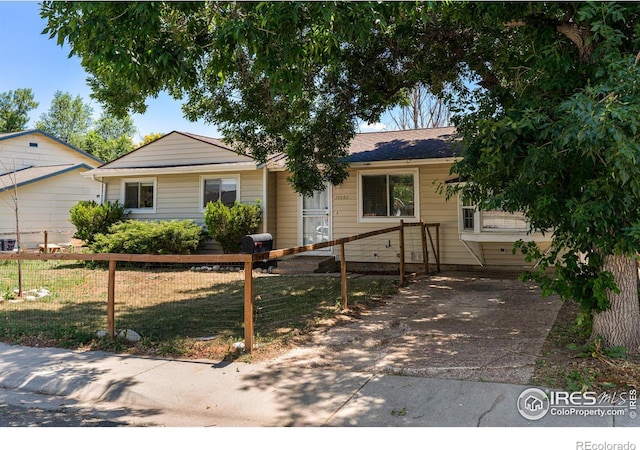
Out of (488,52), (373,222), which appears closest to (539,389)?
(488,52)

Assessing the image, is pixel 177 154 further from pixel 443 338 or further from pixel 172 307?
pixel 443 338

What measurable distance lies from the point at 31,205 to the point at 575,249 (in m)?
20.2

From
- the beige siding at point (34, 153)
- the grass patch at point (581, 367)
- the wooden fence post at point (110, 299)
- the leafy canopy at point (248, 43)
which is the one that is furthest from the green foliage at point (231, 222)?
the beige siding at point (34, 153)

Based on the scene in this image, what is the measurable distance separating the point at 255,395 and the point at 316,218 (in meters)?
8.98

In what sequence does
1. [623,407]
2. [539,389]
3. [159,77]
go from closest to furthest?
[623,407] → [539,389] → [159,77]

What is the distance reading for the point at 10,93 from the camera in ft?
129

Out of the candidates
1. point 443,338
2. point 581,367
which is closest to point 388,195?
point 443,338

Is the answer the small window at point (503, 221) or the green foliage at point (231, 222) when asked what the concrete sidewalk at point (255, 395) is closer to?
the small window at point (503, 221)

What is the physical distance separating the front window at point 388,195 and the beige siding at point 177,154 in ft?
12.6

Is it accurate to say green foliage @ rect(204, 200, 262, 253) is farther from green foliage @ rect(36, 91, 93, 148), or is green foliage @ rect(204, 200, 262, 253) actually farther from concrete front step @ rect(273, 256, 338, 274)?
green foliage @ rect(36, 91, 93, 148)

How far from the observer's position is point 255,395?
3.95 meters

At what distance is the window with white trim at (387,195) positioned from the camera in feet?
38.1

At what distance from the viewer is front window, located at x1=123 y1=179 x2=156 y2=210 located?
1477 centimetres

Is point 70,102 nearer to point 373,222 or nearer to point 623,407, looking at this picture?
point 373,222
